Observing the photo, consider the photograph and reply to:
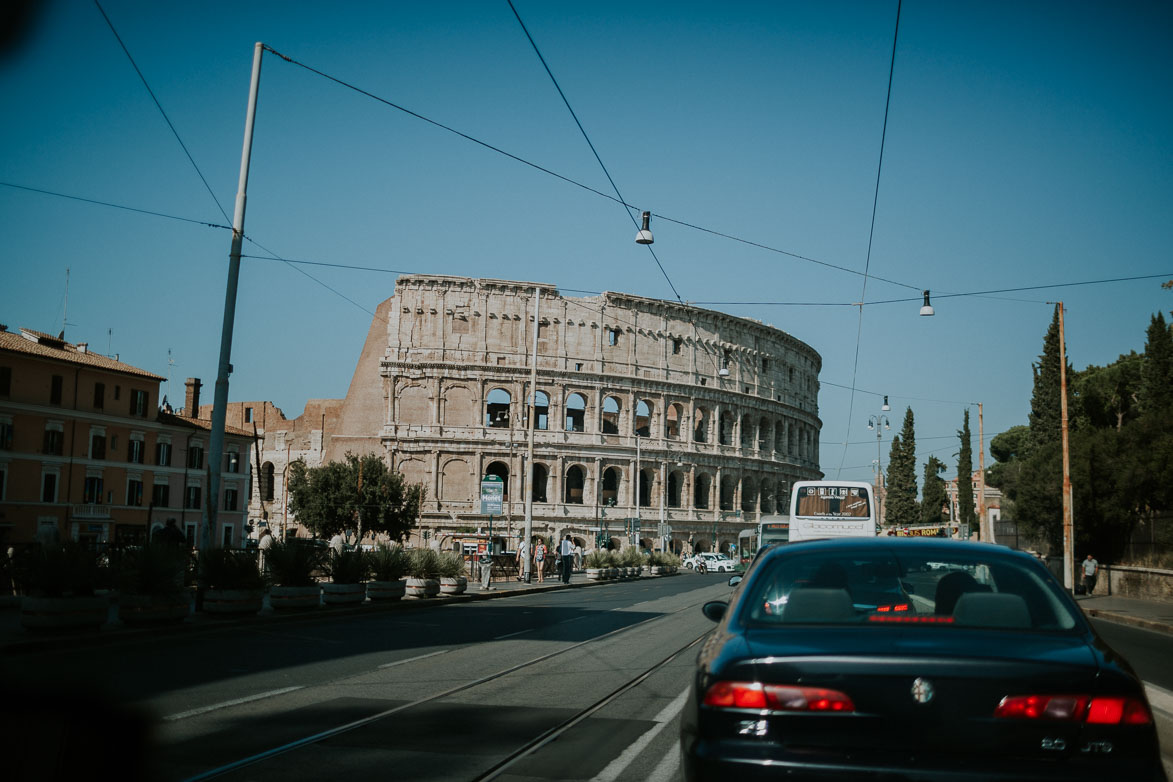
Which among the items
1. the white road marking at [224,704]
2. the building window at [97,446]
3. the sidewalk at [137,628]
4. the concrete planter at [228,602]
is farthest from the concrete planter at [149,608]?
the building window at [97,446]

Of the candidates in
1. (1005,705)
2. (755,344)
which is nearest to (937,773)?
(1005,705)

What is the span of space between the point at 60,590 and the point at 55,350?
41918mm

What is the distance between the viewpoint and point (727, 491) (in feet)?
269

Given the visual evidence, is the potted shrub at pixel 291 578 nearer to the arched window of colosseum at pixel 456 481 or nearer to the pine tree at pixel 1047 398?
the pine tree at pixel 1047 398

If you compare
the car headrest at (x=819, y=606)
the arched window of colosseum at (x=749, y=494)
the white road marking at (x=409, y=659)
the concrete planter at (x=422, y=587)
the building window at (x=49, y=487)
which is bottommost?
the concrete planter at (x=422, y=587)

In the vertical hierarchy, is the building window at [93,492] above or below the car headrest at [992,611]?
below

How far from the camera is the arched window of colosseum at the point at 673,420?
262 feet

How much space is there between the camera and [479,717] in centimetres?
762

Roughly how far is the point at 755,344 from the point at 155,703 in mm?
80210

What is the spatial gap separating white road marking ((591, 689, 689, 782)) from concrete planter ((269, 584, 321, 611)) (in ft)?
34.8

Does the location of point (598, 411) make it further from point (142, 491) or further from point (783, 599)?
point (783, 599)

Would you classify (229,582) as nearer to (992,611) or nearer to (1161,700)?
(1161,700)

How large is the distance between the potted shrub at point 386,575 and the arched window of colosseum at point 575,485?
53.2m

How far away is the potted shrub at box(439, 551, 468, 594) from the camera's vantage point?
25438mm
